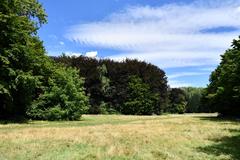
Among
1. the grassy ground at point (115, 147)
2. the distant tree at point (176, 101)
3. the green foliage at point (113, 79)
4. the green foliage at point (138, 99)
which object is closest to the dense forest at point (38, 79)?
the grassy ground at point (115, 147)

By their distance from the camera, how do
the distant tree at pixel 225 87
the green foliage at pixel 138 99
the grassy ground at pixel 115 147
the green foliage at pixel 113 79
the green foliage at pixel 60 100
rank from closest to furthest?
the grassy ground at pixel 115 147 < the green foliage at pixel 60 100 < the distant tree at pixel 225 87 < the green foliage at pixel 113 79 < the green foliage at pixel 138 99

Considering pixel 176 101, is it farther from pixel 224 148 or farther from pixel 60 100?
pixel 224 148

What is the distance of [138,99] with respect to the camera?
3509 inches

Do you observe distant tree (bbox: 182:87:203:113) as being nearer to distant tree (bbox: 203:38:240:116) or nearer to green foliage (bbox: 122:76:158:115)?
green foliage (bbox: 122:76:158:115)

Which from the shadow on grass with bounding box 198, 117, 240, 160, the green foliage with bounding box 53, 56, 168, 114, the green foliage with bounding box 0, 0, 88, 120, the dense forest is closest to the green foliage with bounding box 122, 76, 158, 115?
the green foliage with bounding box 53, 56, 168, 114

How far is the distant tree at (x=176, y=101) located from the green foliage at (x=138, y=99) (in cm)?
2496

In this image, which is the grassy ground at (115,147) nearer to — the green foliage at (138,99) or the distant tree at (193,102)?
the green foliage at (138,99)

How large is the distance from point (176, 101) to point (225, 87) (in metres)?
58.1

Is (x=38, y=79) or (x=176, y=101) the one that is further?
(x=176, y=101)

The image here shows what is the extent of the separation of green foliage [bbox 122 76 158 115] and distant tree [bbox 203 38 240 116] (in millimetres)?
21013

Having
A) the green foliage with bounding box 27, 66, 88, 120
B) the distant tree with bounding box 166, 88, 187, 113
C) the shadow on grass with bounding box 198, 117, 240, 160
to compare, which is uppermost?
the distant tree with bounding box 166, 88, 187, 113

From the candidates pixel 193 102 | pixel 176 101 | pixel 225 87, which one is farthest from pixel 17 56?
pixel 193 102

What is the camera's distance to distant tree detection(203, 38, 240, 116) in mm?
58094

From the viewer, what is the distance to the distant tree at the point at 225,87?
191 feet
